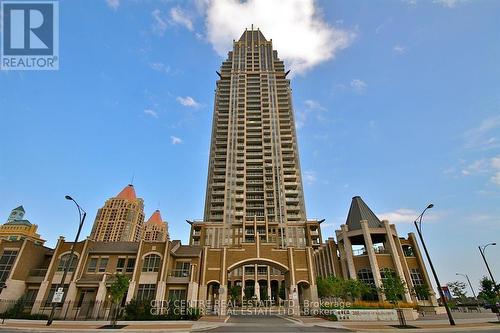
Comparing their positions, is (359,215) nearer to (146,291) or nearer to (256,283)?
(256,283)

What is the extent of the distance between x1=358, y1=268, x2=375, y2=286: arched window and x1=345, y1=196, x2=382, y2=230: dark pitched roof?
26.8 ft

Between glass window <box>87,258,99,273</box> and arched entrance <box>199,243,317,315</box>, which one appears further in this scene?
arched entrance <box>199,243,317,315</box>

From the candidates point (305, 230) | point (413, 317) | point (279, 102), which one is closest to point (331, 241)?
point (305, 230)

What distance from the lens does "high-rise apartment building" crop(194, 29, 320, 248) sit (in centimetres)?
7300

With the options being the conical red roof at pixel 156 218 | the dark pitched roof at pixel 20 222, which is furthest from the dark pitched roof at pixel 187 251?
the conical red roof at pixel 156 218

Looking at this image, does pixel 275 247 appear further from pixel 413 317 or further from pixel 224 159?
pixel 224 159

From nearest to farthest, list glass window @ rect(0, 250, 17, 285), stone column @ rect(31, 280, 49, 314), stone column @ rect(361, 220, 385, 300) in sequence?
stone column @ rect(31, 280, 49, 314) < glass window @ rect(0, 250, 17, 285) < stone column @ rect(361, 220, 385, 300)

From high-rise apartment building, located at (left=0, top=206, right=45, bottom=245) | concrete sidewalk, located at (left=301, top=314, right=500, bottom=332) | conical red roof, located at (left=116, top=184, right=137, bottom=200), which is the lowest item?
concrete sidewalk, located at (left=301, top=314, right=500, bottom=332)

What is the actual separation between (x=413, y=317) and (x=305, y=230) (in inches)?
1817

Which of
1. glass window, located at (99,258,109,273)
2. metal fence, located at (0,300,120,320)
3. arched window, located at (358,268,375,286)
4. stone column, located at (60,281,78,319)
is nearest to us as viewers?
metal fence, located at (0,300,120,320)

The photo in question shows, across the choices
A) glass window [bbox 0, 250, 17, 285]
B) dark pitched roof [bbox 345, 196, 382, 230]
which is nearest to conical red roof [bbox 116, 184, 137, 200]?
glass window [bbox 0, 250, 17, 285]

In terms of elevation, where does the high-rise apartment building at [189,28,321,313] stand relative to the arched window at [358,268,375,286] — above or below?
above

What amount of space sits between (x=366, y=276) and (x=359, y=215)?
477 inches

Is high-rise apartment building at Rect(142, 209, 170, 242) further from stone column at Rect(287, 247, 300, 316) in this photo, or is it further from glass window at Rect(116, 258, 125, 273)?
stone column at Rect(287, 247, 300, 316)
